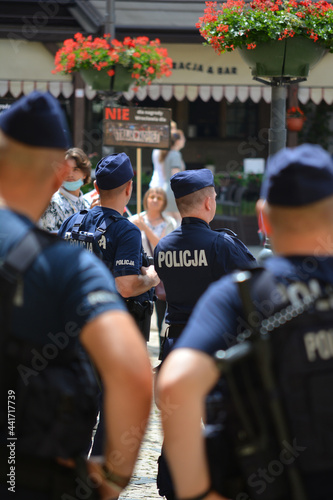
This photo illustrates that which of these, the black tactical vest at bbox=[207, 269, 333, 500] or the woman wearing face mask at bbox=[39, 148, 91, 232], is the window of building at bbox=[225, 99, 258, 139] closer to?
the woman wearing face mask at bbox=[39, 148, 91, 232]

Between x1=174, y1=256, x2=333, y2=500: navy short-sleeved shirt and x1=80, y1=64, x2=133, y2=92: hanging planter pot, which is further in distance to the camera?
x1=80, y1=64, x2=133, y2=92: hanging planter pot

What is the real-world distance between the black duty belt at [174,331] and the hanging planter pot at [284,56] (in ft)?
11.4

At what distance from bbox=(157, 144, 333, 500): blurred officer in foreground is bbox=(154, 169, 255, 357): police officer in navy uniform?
6.13ft

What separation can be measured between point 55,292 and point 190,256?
2.10 metres

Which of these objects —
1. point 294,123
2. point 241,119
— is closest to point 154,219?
point 294,123

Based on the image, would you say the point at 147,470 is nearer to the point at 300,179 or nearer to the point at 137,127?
the point at 300,179

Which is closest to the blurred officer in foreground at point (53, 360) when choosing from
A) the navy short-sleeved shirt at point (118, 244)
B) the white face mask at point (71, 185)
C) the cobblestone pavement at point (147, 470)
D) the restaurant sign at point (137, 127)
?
the navy short-sleeved shirt at point (118, 244)

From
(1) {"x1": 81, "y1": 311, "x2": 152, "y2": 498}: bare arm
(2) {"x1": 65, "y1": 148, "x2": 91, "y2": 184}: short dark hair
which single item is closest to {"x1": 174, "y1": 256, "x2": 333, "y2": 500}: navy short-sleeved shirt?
(1) {"x1": 81, "y1": 311, "x2": 152, "y2": 498}: bare arm

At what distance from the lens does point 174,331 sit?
4066 millimetres

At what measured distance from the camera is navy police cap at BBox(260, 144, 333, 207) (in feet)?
6.71

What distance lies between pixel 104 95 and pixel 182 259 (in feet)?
23.6

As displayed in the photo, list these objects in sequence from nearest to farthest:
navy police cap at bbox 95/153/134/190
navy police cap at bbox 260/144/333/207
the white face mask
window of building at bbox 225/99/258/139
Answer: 1. navy police cap at bbox 260/144/333/207
2. navy police cap at bbox 95/153/134/190
3. the white face mask
4. window of building at bbox 225/99/258/139

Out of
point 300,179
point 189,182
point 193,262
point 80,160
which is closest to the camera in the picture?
point 300,179

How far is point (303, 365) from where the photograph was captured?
195 centimetres
